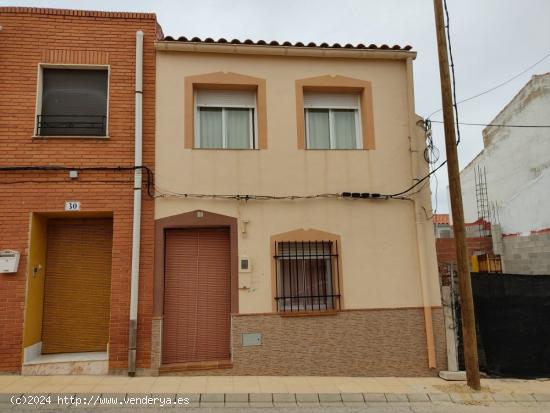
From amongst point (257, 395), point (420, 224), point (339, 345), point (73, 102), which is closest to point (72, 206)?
point (73, 102)

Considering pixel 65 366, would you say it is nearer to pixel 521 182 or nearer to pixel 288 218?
pixel 288 218

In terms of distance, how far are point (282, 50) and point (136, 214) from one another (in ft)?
13.4

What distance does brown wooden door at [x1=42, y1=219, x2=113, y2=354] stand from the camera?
784 cm

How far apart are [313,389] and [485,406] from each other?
2527 mm

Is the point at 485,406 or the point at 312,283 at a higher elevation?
the point at 312,283

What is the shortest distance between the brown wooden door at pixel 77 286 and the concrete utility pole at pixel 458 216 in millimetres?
6065

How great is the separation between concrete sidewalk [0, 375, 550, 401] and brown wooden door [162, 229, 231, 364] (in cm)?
53

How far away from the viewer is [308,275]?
8.25 meters

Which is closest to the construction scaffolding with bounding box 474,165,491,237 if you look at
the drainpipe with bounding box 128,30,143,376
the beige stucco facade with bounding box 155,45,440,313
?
the beige stucco facade with bounding box 155,45,440,313

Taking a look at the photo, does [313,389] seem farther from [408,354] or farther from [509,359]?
[509,359]

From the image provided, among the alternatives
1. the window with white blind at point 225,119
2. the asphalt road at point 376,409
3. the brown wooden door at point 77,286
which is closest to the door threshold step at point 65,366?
the brown wooden door at point 77,286

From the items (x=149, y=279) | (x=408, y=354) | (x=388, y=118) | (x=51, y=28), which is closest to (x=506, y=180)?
(x=388, y=118)

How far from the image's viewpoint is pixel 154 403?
6164mm

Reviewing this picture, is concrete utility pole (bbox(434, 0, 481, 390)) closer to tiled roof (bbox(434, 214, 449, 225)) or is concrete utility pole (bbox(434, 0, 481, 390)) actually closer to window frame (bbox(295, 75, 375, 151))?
window frame (bbox(295, 75, 375, 151))
